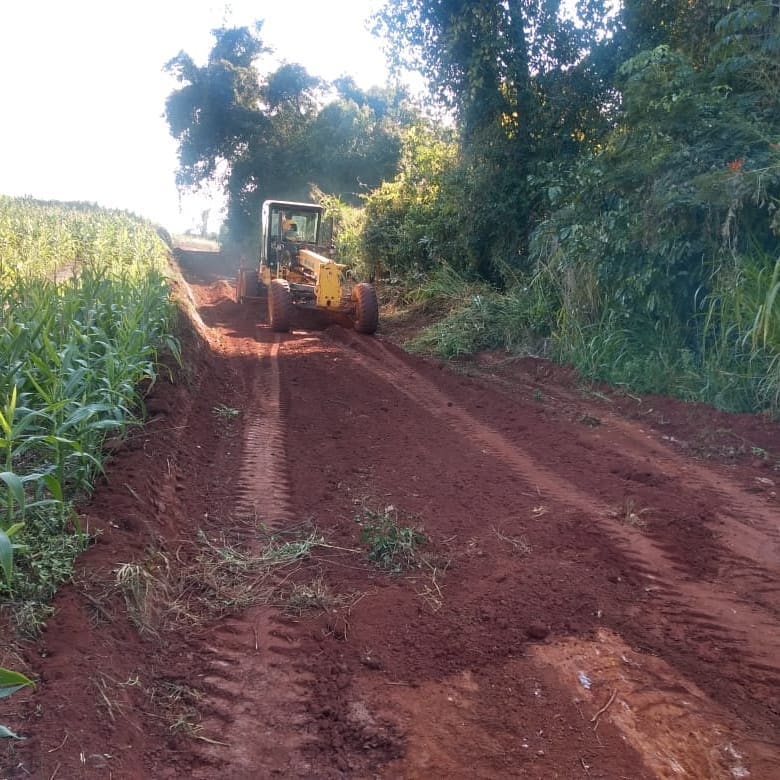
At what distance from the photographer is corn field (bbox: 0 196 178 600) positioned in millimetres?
3592

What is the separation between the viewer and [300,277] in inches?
637

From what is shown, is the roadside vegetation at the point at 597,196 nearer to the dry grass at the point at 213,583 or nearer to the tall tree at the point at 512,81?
the tall tree at the point at 512,81

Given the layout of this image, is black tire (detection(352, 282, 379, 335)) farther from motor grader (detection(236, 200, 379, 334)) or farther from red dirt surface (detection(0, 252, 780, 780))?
red dirt surface (detection(0, 252, 780, 780))

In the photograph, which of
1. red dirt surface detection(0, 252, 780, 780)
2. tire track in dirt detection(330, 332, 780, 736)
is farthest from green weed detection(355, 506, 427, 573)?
tire track in dirt detection(330, 332, 780, 736)

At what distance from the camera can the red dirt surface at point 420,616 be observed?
284 centimetres

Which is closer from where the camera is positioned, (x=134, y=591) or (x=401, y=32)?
(x=134, y=591)

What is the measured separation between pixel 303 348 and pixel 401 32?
24.5 feet

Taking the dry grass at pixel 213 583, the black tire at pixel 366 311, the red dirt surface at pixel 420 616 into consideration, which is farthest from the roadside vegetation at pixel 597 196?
the dry grass at pixel 213 583

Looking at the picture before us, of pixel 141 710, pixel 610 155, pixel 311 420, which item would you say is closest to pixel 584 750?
pixel 141 710

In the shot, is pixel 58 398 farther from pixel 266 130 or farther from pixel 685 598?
pixel 266 130

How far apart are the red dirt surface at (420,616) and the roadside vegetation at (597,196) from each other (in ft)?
7.78

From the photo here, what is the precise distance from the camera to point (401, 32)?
1528cm

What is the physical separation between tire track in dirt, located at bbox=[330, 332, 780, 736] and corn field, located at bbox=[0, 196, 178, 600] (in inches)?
128

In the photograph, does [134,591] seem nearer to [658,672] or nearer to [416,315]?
[658,672]
